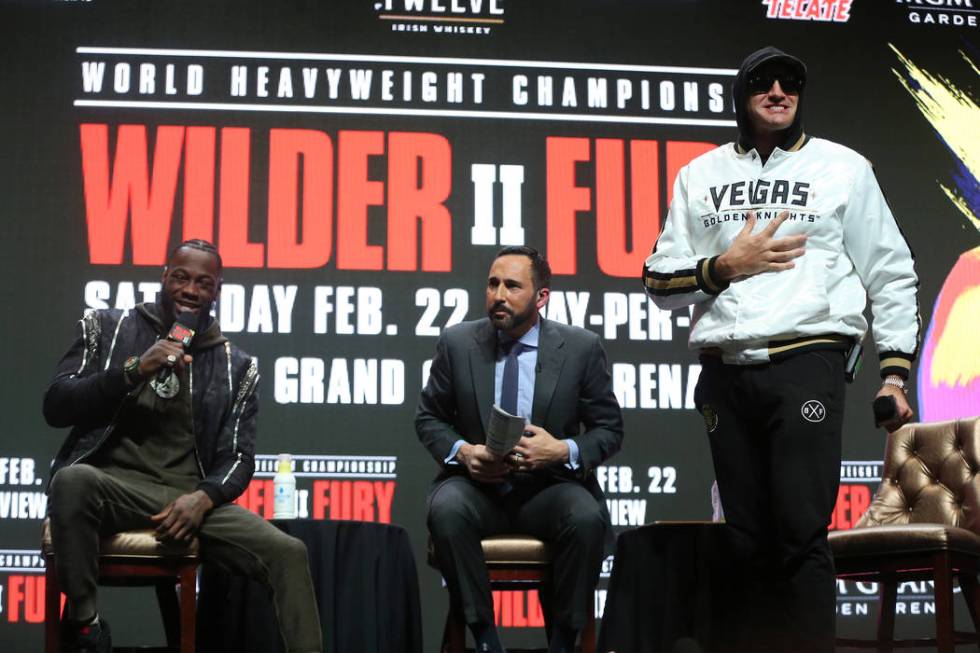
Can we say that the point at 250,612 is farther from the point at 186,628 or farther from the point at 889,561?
the point at 889,561

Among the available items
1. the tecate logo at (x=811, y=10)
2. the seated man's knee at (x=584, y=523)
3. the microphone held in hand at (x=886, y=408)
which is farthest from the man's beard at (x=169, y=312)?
the tecate logo at (x=811, y=10)

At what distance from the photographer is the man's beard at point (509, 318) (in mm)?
3514

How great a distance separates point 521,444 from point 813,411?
99cm

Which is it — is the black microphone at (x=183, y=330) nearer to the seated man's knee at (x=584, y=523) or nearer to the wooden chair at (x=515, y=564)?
the wooden chair at (x=515, y=564)

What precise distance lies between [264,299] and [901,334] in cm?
286

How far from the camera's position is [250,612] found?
3.49 m

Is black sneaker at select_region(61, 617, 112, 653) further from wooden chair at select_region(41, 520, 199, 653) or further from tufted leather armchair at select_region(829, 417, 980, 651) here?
tufted leather armchair at select_region(829, 417, 980, 651)

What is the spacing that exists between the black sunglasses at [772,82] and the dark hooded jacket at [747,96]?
0.01m

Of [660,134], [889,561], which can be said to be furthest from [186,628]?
[660,134]

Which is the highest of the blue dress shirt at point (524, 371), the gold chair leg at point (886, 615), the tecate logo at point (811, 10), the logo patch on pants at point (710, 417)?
the tecate logo at point (811, 10)

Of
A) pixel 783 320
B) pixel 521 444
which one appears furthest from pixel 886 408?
pixel 521 444

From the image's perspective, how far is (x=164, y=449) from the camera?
3.43 metres

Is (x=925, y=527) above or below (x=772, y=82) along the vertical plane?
below

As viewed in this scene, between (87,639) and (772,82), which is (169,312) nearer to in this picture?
(87,639)
